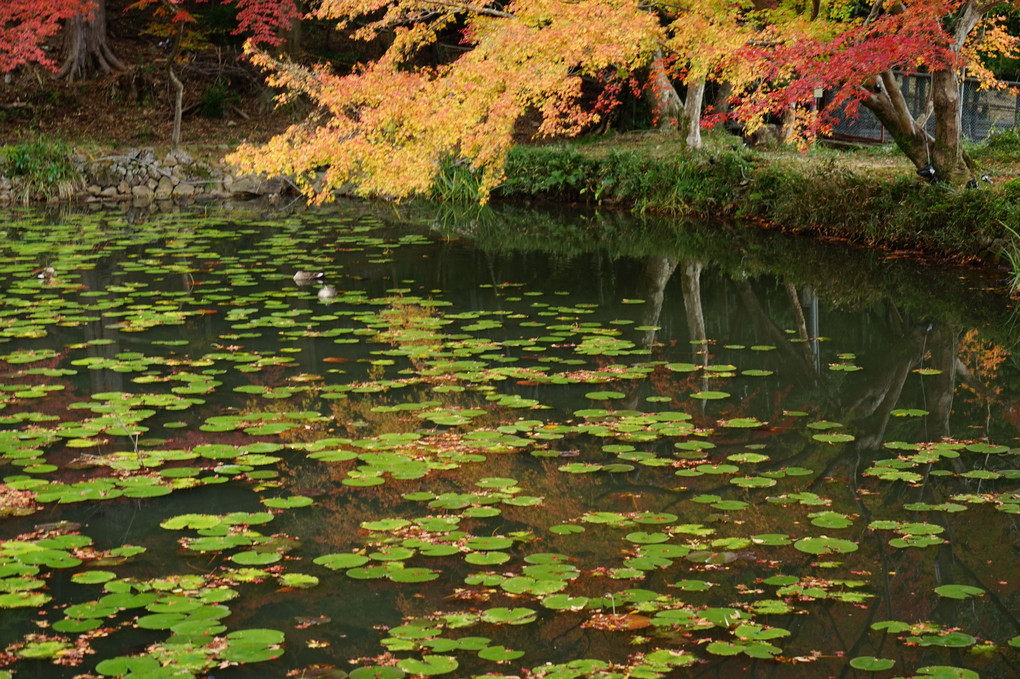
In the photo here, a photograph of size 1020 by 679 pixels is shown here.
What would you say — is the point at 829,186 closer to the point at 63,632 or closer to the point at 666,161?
the point at 666,161

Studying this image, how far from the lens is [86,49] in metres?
22.5

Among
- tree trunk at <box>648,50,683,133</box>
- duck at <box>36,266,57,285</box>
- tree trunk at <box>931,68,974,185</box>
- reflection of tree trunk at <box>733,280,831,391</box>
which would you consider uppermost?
tree trunk at <box>648,50,683,133</box>

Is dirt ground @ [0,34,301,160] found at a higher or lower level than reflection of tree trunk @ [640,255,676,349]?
higher

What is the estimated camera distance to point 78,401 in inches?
245

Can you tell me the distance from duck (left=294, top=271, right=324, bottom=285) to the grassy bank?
19.8ft

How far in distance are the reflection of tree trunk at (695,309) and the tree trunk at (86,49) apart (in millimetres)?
16162

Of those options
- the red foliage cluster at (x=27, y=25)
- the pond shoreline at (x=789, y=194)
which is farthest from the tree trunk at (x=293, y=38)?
the pond shoreline at (x=789, y=194)

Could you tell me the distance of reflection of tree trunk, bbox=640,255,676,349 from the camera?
26.9 ft

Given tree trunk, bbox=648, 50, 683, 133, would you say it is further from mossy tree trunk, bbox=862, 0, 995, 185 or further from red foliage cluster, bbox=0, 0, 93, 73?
red foliage cluster, bbox=0, 0, 93, 73

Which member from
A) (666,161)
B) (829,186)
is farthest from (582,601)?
(666,161)

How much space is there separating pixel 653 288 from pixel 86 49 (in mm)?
17126

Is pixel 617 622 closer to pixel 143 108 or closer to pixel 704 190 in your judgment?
pixel 704 190

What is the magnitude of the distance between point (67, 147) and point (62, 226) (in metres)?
4.55

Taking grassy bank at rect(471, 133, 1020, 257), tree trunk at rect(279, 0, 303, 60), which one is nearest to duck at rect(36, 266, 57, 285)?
grassy bank at rect(471, 133, 1020, 257)
